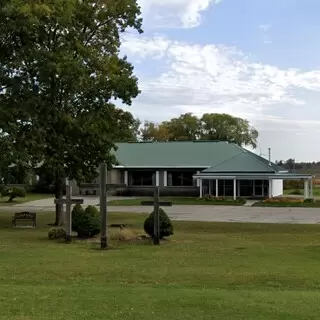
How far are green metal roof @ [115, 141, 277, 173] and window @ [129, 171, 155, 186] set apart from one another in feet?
3.80

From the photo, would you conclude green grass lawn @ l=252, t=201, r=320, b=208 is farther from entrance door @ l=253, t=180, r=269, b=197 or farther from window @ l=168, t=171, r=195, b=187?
window @ l=168, t=171, r=195, b=187

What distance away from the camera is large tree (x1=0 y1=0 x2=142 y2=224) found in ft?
83.5

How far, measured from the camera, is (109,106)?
94.2 ft

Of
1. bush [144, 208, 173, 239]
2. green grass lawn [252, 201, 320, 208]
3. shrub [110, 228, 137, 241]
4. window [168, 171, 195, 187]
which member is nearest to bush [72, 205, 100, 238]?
shrub [110, 228, 137, 241]

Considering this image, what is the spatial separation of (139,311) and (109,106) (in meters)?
22.0

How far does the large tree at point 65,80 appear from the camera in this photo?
25438mm

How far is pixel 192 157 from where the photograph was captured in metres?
60.4

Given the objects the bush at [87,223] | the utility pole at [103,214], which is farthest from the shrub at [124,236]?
the utility pole at [103,214]

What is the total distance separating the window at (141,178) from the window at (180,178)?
207cm

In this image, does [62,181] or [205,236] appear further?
[62,181]

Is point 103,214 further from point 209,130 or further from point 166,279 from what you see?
point 209,130

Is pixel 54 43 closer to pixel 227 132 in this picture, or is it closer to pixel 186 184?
pixel 186 184

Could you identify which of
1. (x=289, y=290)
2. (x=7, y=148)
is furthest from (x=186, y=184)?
(x=289, y=290)

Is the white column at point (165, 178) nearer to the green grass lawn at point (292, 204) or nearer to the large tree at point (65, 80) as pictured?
the green grass lawn at point (292, 204)
